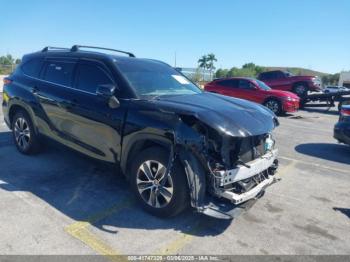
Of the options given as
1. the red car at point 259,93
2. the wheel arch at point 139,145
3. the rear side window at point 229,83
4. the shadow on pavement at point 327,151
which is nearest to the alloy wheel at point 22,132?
the wheel arch at point 139,145

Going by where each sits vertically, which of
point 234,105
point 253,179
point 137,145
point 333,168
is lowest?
point 333,168

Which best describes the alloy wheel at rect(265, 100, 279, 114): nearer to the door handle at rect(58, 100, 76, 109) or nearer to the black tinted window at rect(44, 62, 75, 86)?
the black tinted window at rect(44, 62, 75, 86)

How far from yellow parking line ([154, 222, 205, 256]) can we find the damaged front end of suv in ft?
1.12

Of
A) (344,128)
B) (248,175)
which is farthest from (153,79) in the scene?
(344,128)

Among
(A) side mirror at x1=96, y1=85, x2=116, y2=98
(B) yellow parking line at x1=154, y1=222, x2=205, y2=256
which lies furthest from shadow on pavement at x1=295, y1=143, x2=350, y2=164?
(A) side mirror at x1=96, y1=85, x2=116, y2=98

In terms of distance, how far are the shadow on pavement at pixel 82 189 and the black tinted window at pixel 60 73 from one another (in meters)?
1.05

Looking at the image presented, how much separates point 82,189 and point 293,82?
15530mm

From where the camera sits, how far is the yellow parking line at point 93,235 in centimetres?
310

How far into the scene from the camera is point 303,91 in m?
17.3

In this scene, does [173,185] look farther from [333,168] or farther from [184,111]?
[333,168]

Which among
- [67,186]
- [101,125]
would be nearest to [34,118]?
[67,186]

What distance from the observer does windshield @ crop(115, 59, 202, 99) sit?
4.24 m

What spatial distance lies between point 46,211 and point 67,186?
2.45ft

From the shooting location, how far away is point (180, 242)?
3340 mm
